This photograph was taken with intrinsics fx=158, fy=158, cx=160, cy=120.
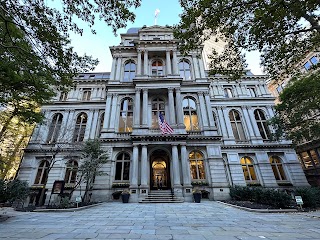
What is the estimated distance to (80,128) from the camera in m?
22.9

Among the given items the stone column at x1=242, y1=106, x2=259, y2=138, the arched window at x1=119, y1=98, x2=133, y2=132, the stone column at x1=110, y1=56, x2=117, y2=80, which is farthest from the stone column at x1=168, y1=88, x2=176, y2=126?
the stone column at x1=242, y1=106, x2=259, y2=138

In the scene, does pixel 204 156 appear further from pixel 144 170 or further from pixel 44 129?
pixel 44 129

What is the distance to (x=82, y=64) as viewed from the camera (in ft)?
28.6

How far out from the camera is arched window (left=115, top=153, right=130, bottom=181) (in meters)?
17.9

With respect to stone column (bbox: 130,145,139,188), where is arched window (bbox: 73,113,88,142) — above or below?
above

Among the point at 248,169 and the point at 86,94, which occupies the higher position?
the point at 86,94

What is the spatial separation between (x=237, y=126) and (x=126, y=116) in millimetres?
16288

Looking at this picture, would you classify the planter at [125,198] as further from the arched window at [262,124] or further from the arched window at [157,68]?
the arched window at [262,124]

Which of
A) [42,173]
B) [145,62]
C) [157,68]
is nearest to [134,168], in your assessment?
[42,173]

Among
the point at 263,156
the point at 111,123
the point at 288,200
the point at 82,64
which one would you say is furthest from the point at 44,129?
the point at 263,156

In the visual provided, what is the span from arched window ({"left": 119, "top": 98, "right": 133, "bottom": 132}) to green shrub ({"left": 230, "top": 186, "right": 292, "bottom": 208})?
1374 cm

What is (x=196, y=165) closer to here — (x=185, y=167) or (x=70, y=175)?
(x=185, y=167)

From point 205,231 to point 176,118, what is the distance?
591 inches

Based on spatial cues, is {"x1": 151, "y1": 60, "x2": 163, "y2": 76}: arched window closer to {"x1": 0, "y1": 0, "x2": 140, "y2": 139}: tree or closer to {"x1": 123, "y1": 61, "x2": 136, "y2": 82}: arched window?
{"x1": 123, "y1": 61, "x2": 136, "y2": 82}: arched window
